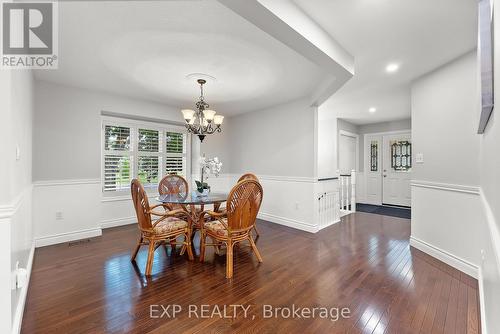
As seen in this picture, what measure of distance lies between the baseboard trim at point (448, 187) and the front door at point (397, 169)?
3281 millimetres

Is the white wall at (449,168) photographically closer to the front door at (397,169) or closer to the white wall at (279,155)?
the white wall at (279,155)

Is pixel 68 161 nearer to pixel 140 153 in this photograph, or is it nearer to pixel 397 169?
pixel 140 153

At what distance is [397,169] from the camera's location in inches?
239

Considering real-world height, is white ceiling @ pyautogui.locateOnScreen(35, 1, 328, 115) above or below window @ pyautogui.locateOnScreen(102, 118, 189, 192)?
above

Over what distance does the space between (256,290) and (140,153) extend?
11.6 feet

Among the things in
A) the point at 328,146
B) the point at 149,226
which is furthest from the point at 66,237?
the point at 328,146

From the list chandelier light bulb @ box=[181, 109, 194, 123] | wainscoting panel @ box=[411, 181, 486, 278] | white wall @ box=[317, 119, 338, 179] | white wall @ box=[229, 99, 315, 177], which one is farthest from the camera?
white wall @ box=[317, 119, 338, 179]

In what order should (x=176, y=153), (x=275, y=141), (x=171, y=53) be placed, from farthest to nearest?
(x=176, y=153)
(x=275, y=141)
(x=171, y=53)

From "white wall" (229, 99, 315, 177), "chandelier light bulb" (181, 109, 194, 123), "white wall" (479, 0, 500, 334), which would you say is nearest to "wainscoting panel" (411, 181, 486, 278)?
"white wall" (479, 0, 500, 334)

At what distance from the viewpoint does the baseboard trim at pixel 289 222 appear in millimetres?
3902

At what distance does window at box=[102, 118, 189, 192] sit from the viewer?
13.5 ft

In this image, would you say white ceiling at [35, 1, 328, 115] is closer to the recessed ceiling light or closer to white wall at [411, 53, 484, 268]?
the recessed ceiling light

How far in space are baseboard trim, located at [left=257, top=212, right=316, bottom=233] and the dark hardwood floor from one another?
70cm

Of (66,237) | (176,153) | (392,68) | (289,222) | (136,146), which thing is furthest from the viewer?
(176,153)
